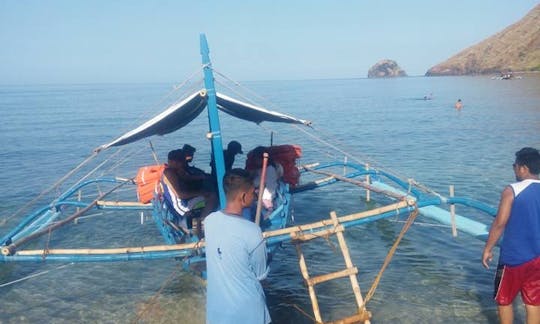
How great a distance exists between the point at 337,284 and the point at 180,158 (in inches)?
154

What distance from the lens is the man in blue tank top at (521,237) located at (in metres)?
4.58

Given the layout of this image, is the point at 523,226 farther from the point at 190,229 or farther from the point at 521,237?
the point at 190,229

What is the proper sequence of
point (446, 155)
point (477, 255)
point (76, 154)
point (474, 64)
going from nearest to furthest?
point (477, 255)
point (446, 155)
point (76, 154)
point (474, 64)

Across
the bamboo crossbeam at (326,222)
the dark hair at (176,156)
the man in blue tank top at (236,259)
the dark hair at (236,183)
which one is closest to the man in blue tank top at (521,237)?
the bamboo crossbeam at (326,222)

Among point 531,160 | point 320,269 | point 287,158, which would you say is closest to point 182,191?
point 287,158

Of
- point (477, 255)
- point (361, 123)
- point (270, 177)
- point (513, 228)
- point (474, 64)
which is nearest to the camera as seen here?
point (513, 228)

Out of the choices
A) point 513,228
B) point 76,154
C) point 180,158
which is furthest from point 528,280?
point 76,154

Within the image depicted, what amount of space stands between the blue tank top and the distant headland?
10833 cm

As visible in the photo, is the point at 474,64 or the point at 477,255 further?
the point at 474,64

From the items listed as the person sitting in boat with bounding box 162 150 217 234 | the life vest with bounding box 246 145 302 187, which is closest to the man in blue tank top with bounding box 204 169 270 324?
the person sitting in boat with bounding box 162 150 217 234

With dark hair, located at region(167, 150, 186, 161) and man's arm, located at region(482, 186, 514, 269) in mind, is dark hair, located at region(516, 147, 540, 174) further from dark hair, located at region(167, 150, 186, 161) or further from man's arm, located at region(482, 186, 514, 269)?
dark hair, located at region(167, 150, 186, 161)

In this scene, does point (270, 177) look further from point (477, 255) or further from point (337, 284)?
point (477, 255)

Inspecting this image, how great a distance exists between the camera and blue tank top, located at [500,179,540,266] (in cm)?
456

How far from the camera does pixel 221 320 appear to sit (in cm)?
382
